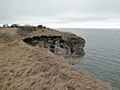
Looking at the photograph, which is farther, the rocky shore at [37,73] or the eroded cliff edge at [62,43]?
the eroded cliff edge at [62,43]

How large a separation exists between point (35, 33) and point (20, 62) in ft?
161

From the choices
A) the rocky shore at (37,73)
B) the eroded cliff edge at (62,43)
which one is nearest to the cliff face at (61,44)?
the eroded cliff edge at (62,43)

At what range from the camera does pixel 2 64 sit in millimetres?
16125

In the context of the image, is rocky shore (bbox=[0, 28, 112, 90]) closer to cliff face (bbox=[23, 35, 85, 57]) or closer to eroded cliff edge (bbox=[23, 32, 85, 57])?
eroded cliff edge (bbox=[23, 32, 85, 57])

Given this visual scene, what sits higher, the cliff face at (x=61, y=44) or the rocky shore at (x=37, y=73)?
the rocky shore at (x=37, y=73)

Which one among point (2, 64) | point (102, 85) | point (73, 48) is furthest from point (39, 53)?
point (73, 48)

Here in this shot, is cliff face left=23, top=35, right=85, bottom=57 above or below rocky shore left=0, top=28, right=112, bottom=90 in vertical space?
below

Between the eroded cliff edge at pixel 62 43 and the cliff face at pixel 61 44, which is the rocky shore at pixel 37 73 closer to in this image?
the eroded cliff edge at pixel 62 43

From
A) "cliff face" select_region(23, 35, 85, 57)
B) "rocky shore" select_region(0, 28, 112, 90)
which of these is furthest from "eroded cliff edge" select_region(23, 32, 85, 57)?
"rocky shore" select_region(0, 28, 112, 90)

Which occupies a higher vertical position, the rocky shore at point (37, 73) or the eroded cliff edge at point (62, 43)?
the rocky shore at point (37, 73)

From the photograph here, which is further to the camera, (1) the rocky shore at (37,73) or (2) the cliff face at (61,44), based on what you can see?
(2) the cliff face at (61,44)

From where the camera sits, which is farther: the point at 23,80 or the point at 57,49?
the point at 57,49

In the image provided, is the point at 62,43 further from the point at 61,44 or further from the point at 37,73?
the point at 37,73

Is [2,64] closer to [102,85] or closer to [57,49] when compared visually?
[102,85]
